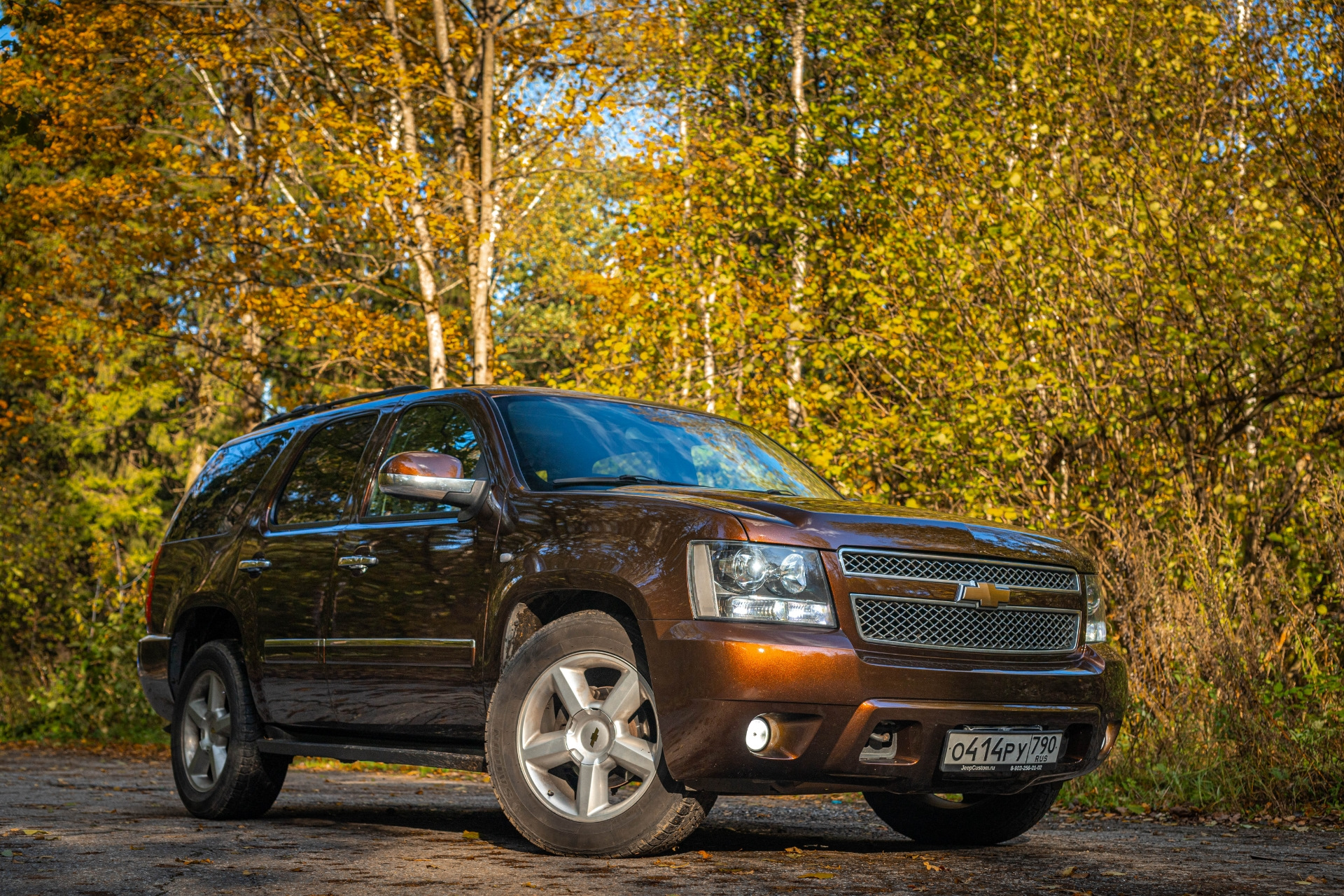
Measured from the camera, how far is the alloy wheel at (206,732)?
23.2 feet

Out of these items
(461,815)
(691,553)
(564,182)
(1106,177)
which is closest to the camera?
(691,553)

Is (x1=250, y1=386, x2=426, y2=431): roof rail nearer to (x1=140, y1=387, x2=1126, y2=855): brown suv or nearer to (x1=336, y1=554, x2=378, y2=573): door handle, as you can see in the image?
(x1=140, y1=387, x2=1126, y2=855): brown suv

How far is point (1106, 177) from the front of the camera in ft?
38.7

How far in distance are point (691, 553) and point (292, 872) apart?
1727 mm

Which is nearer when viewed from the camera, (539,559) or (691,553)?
(691,553)

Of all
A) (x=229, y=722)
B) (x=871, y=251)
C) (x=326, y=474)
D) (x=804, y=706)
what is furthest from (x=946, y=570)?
(x=871, y=251)

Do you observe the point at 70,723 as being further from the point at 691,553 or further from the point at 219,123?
the point at 691,553

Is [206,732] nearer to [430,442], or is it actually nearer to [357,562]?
[357,562]

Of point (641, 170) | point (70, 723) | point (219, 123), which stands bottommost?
point (70, 723)

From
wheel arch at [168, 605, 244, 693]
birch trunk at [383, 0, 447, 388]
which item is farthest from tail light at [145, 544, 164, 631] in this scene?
birch trunk at [383, 0, 447, 388]

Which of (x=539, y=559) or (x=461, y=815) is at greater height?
(x=539, y=559)

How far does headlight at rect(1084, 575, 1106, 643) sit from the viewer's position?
571cm

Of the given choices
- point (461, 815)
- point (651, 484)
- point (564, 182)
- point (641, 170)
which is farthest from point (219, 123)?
point (651, 484)

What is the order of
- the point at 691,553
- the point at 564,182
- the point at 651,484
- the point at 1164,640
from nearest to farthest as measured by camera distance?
the point at 691,553
the point at 651,484
the point at 1164,640
the point at 564,182
